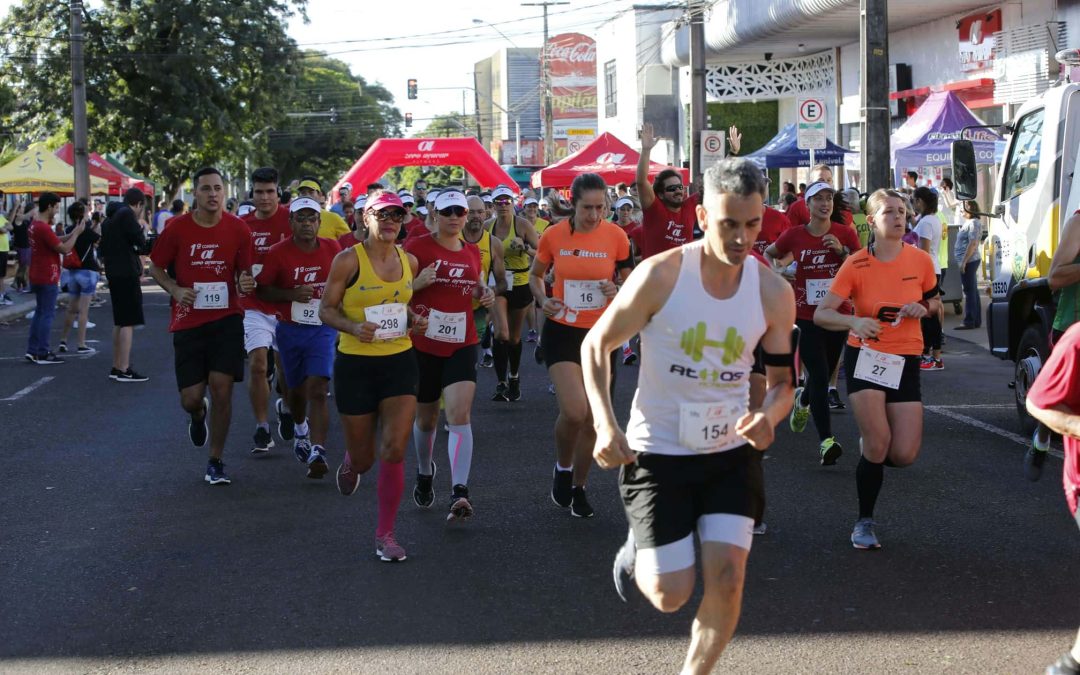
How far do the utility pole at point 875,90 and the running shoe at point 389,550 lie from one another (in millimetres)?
11403

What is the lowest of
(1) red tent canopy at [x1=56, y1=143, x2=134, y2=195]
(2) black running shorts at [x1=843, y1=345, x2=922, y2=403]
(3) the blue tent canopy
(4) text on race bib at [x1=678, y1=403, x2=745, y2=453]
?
(2) black running shorts at [x1=843, y1=345, x2=922, y2=403]

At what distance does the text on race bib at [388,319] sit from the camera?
23.0 feet

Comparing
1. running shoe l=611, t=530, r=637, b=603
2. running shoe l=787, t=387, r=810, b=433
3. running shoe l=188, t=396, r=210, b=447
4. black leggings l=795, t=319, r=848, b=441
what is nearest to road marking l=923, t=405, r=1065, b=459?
running shoe l=787, t=387, r=810, b=433

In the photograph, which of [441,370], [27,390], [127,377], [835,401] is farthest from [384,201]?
[127,377]

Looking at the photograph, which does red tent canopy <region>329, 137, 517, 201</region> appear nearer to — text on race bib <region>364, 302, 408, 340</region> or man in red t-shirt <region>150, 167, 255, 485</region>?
man in red t-shirt <region>150, 167, 255, 485</region>

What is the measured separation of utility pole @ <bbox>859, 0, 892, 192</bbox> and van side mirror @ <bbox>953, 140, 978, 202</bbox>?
6.03 m

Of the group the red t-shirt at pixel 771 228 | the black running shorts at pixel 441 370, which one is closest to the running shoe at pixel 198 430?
the black running shorts at pixel 441 370

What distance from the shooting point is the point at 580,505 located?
309 inches

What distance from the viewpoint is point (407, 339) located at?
7.16m

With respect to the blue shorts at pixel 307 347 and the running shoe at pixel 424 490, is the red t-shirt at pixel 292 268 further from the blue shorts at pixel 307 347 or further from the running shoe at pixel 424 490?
the running shoe at pixel 424 490

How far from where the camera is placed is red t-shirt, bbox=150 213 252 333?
9.02 metres

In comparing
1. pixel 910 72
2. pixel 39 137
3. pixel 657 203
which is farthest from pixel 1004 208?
pixel 39 137

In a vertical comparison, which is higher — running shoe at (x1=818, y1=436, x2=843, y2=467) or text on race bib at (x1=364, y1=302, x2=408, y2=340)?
text on race bib at (x1=364, y1=302, x2=408, y2=340)

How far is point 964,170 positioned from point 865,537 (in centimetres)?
475
